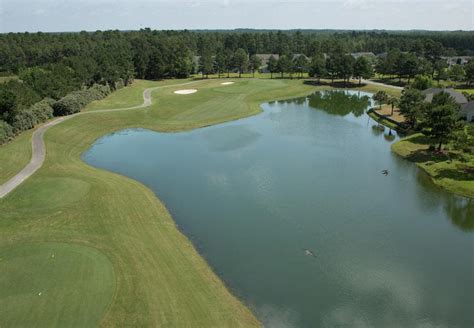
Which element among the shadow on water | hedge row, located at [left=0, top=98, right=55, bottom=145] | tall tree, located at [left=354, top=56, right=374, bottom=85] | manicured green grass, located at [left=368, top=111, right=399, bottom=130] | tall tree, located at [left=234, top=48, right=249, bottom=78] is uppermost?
tall tree, located at [left=234, top=48, right=249, bottom=78]

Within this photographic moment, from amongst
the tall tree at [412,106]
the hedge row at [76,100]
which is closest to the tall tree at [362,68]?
the tall tree at [412,106]

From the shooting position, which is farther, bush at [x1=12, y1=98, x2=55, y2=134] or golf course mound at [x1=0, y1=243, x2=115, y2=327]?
bush at [x1=12, y1=98, x2=55, y2=134]

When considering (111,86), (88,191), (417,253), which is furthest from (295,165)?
(111,86)

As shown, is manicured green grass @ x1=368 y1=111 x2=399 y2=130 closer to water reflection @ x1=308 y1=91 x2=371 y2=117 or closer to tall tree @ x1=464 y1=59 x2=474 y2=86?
water reflection @ x1=308 y1=91 x2=371 y2=117

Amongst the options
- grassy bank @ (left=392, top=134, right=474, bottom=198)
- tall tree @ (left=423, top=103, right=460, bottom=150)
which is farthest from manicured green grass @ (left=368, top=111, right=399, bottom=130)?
tall tree @ (left=423, top=103, right=460, bottom=150)

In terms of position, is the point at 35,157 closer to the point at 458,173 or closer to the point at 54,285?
the point at 54,285

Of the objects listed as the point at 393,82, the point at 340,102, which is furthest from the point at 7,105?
the point at 393,82

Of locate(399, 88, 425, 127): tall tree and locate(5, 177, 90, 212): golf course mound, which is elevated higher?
locate(399, 88, 425, 127): tall tree

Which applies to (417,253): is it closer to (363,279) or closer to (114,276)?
(363,279)
